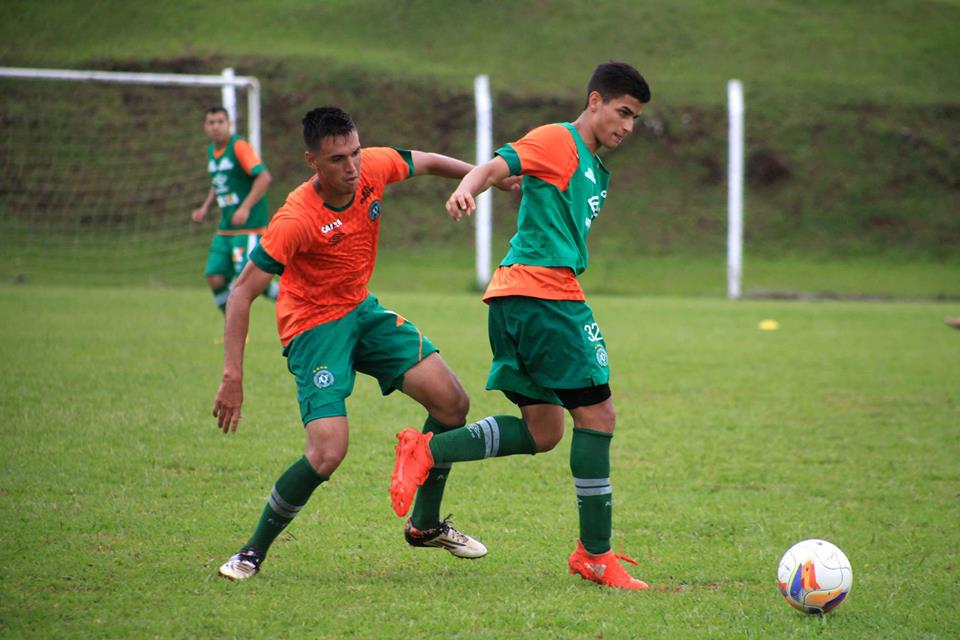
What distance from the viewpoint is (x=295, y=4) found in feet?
108

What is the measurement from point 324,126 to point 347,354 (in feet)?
3.22

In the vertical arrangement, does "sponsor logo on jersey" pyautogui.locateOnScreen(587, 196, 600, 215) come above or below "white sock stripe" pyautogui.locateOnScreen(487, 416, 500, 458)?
above

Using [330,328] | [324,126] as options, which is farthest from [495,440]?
[324,126]

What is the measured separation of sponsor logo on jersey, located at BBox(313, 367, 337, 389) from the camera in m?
4.65

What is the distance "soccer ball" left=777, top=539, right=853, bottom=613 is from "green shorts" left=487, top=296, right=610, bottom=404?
1051 mm

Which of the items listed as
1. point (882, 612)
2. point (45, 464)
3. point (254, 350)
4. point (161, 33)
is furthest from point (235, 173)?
point (161, 33)

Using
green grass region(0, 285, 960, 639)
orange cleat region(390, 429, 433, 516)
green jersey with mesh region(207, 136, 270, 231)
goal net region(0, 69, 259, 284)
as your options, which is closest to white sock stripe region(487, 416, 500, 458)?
orange cleat region(390, 429, 433, 516)

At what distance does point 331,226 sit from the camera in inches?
185

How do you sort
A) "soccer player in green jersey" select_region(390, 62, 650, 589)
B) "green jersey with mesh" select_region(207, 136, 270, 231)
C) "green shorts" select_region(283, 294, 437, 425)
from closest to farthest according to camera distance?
"soccer player in green jersey" select_region(390, 62, 650, 589) → "green shorts" select_region(283, 294, 437, 425) → "green jersey with mesh" select_region(207, 136, 270, 231)

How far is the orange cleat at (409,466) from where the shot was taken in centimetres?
434

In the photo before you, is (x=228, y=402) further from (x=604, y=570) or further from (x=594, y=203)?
(x=594, y=203)

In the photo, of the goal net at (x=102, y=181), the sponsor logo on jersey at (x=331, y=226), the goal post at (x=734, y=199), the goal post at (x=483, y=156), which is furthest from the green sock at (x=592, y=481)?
the goal net at (x=102, y=181)

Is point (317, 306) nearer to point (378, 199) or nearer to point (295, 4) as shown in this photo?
point (378, 199)

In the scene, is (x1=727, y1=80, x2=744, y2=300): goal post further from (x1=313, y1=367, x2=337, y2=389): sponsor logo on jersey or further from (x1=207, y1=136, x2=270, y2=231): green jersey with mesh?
(x1=313, y1=367, x2=337, y2=389): sponsor logo on jersey
